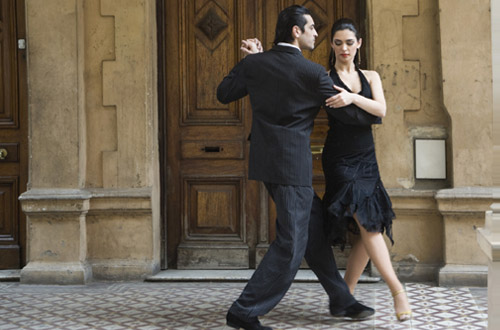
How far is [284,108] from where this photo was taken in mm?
4641

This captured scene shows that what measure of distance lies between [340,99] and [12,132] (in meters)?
3.40

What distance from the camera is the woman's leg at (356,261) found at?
5062mm

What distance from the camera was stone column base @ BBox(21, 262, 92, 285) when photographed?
641cm

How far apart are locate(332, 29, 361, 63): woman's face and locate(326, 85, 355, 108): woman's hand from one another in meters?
0.39

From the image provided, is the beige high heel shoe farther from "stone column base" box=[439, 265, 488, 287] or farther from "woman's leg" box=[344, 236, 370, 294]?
"stone column base" box=[439, 265, 488, 287]

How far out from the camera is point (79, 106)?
648cm

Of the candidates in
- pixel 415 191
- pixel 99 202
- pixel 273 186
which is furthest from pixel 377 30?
pixel 99 202

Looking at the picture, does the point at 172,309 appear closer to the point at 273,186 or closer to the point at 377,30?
the point at 273,186

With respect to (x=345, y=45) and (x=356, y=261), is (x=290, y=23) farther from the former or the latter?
(x=356, y=261)

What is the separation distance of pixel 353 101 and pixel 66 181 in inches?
110

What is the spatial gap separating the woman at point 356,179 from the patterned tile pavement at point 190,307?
0.36m

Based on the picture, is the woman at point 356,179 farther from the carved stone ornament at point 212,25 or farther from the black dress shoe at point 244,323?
the carved stone ornament at point 212,25

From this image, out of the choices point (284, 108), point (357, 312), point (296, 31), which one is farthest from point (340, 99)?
point (357, 312)

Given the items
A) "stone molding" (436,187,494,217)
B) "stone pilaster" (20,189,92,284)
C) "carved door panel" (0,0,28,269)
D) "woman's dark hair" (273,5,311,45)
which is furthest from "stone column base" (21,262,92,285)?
"stone molding" (436,187,494,217)
